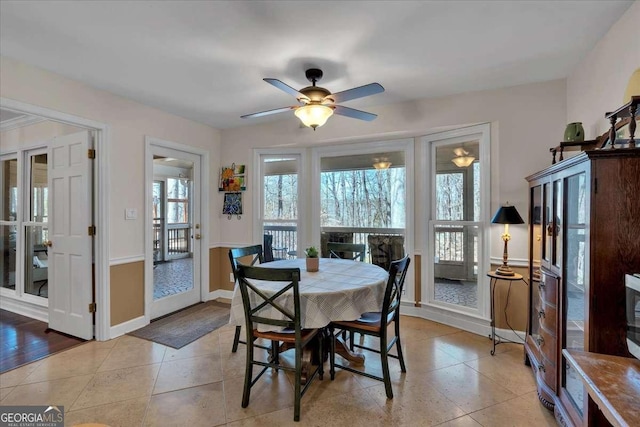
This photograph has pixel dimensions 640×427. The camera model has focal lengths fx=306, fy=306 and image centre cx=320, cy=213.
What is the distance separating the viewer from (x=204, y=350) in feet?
9.26

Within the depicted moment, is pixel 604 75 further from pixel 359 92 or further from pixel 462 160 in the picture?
pixel 359 92

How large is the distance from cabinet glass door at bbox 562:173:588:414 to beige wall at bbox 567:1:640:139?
842 millimetres

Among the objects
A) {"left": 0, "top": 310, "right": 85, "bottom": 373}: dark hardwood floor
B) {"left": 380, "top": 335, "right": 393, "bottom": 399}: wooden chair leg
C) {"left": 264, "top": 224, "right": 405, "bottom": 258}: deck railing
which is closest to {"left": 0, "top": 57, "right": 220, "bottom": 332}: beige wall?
{"left": 0, "top": 310, "right": 85, "bottom": 373}: dark hardwood floor

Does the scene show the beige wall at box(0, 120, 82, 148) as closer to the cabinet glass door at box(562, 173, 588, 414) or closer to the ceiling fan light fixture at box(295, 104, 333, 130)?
the ceiling fan light fixture at box(295, 104, 333, 130)

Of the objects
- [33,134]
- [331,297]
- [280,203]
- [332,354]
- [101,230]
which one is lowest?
[332,354]

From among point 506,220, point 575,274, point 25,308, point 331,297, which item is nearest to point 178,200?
point 25,308

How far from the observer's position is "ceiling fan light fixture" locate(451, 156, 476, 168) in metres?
3.31

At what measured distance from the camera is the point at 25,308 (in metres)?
3.76

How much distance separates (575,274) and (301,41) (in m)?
2.22

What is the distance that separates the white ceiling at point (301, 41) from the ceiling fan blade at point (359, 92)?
0.35 meters

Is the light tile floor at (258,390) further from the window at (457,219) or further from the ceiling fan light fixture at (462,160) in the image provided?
the ceiling fan light fixture at (462,160)

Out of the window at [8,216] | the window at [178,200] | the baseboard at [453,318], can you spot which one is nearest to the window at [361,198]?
the baseboard at [453,318]

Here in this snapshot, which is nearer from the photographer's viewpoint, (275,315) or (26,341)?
(275,315)

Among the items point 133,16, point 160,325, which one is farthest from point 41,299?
point 133,16
